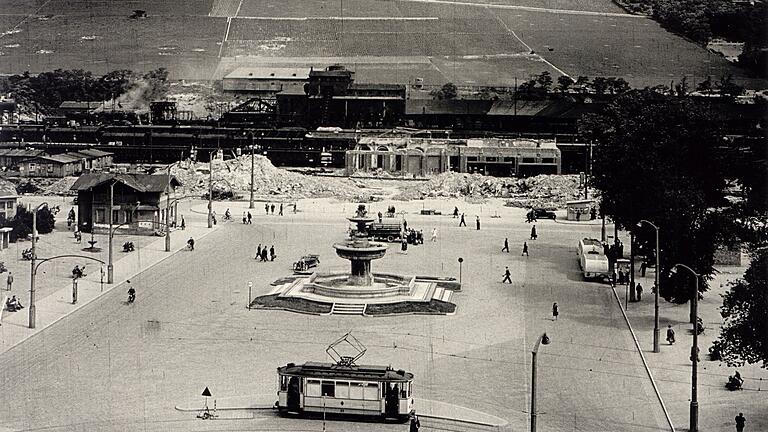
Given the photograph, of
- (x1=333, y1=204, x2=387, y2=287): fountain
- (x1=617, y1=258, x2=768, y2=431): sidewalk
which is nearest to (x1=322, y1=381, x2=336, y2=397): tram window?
(x1=617, y1=258, x2=768, y2=431): sidewalk

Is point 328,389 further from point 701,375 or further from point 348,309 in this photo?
point 348,309

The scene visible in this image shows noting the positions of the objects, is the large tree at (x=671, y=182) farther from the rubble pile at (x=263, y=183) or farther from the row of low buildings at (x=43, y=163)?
the row of low buildings at (x=43, y=163)

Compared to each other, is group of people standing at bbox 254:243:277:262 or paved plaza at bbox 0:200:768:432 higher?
group of people standing at bbox 254:243:277:262

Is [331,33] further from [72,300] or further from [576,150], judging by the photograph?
[72,300]

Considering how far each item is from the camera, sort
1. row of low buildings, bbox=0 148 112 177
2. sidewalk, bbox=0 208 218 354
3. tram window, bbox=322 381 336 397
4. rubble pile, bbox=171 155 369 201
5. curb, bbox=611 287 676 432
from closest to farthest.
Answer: tram window, bbox=322 381 336 397, curb, bbox=611 287 676 432, sidewalk, bbox=0 208 218 354, rubble pile, bbox=171 155 369 201, row of low buildings, bbox=0 148 112 177

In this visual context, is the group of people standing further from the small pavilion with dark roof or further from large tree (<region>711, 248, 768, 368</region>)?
large tree (<region>711, 248, 768, 368</region>)

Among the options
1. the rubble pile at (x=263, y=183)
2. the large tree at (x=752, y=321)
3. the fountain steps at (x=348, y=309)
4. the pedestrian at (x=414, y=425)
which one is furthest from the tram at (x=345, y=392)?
the rubble pile at (x=263, y=183)

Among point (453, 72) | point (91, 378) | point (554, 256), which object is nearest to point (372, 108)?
point (453, 72)
